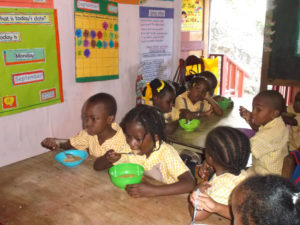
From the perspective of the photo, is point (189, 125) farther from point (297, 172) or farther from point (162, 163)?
point (297, 172)

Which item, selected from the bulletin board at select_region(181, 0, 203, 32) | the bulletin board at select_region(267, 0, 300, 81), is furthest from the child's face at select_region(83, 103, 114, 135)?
the bulletin board at select_region(181, 0, 203, 32)

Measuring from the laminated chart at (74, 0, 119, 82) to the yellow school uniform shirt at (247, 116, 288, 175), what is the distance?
4.22 ft

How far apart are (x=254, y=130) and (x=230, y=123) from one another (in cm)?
26

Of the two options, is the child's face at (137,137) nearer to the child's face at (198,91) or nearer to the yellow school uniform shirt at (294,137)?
the child's face at (198,91)

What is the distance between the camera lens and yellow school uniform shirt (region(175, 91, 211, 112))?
9.78 feet

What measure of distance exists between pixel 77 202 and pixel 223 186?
64 cm

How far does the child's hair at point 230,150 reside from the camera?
1251 mm

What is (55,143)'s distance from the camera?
1.90 m

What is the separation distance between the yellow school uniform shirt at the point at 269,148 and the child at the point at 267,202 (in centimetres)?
120

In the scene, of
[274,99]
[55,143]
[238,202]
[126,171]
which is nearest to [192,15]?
[274,99]

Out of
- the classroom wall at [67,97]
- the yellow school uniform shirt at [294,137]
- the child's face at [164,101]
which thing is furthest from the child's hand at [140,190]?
the yellow school uniform shirt at [294,137]

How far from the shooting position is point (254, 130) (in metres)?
2.35

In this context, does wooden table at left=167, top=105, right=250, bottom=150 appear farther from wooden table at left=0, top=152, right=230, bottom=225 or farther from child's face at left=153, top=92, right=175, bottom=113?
wooden table at left=0, top=152, right=230, bottom=225

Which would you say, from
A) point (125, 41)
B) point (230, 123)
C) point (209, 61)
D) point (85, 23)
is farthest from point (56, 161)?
point (209, 61)
